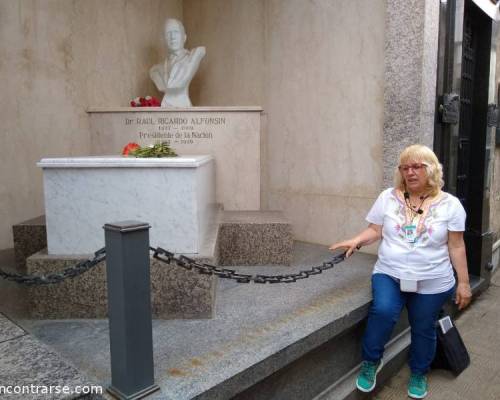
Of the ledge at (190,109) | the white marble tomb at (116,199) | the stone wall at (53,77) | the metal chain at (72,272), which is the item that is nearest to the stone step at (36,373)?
the metal chain at (72,272)

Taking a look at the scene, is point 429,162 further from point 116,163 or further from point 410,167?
point 116,163

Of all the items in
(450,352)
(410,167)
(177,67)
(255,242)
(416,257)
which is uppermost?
(177,67)

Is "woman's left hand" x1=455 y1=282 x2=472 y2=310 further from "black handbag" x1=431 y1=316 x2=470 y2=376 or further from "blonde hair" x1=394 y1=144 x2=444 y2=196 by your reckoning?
"blonde hair" x1=394 y1=144 x2=444 y2=196

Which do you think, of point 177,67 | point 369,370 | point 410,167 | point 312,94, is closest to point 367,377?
point 369,370

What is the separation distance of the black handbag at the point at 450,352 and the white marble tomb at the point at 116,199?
1900 mm

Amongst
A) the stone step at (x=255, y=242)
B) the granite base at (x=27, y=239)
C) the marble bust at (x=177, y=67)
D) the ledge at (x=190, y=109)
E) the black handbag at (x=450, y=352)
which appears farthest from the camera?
the marble bust at (x=177, y=67)

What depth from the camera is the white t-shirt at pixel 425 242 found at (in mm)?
2598

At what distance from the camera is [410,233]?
8.71ft

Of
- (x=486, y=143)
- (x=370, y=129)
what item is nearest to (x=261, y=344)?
(x=370, y=129)

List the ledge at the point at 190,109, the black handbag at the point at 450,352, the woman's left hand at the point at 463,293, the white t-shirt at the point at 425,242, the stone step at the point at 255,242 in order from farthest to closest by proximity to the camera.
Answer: the ledge at the point at 190,109 → the stone step at the point at 255,242 → the black handbag at the point at 450,352 → the woman's left hand at the point at 463,293 → the white t-shirt at the point at 425,242

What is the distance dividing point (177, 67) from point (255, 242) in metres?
2.55

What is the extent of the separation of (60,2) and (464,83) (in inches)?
180

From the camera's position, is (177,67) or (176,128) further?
(177,67)

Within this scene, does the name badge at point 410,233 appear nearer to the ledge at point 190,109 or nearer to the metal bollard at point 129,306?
the metal bollard at point 129,306
